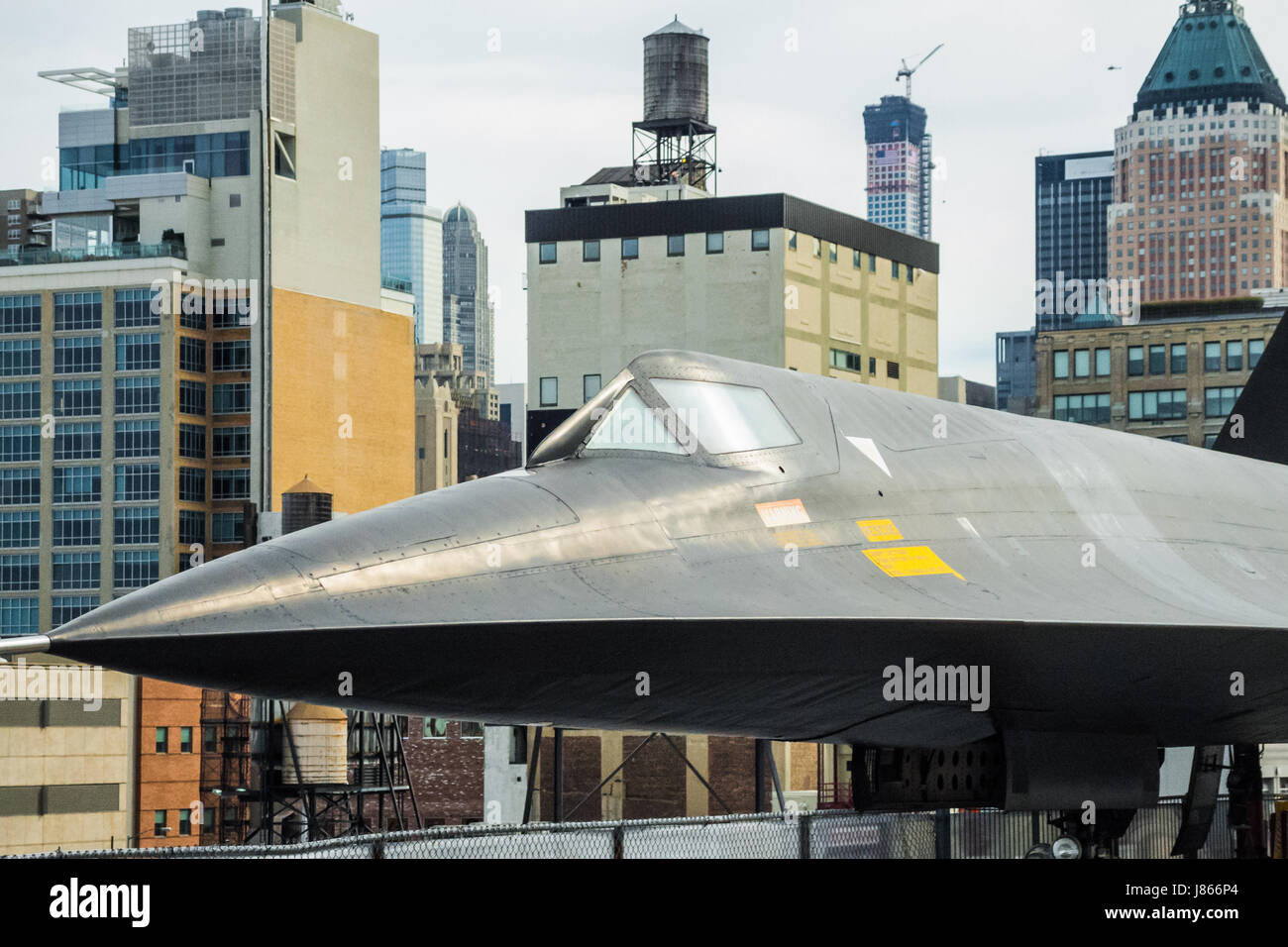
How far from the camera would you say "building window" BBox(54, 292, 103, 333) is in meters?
143

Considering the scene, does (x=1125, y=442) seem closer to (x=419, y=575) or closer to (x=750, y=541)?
(x=750, y=541)

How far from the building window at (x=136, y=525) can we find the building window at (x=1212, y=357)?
79.4m

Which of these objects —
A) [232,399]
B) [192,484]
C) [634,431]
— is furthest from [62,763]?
[634,431]

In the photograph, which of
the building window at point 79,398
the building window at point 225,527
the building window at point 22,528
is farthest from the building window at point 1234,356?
the building window at point 22,528

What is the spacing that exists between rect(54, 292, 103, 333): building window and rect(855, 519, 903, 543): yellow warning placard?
453ft

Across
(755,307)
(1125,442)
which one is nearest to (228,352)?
(755,307)

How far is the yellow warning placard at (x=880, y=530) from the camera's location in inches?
504

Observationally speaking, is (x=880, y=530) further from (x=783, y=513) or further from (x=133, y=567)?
(x=133, y=567)

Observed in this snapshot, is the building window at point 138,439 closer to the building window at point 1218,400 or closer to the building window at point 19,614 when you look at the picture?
the building window at point 19,614

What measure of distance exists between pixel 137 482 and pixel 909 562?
13703 cm

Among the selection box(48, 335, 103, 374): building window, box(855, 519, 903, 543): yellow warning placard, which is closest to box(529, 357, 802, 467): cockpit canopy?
box(855, 519, 903, 543): yellow warning placard

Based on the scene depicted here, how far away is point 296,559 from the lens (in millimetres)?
10758
